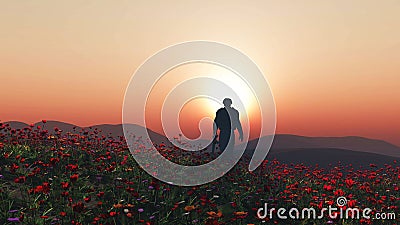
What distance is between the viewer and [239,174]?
34.6 feet

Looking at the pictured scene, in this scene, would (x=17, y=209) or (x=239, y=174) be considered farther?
(x=239, y=174)

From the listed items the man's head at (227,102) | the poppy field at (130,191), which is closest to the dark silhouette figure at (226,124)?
the man's head at (227,102)

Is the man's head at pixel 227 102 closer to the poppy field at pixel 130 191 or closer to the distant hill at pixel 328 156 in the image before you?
the poppy field at pixel 130 191

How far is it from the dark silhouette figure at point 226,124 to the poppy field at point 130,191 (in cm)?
189

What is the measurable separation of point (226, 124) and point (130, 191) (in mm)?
8223

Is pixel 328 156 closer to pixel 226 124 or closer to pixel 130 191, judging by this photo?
pixel 226 124

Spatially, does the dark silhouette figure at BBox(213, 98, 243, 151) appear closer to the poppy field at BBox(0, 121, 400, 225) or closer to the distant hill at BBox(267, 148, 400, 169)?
the poppy field at BBox(0, 121, 400, 225)

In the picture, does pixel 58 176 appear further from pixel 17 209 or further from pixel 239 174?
pixel 239 174

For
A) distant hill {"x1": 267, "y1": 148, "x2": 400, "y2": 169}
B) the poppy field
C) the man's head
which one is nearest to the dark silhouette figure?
the man's head

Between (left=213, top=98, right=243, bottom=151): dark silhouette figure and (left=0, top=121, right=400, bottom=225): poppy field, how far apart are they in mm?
1889

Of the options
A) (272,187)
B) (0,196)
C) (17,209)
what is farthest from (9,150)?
(272,187)

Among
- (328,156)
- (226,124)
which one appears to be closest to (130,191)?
(226,124)

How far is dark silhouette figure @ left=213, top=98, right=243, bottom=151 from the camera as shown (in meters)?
14.4

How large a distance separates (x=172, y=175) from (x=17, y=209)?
12.1ft
